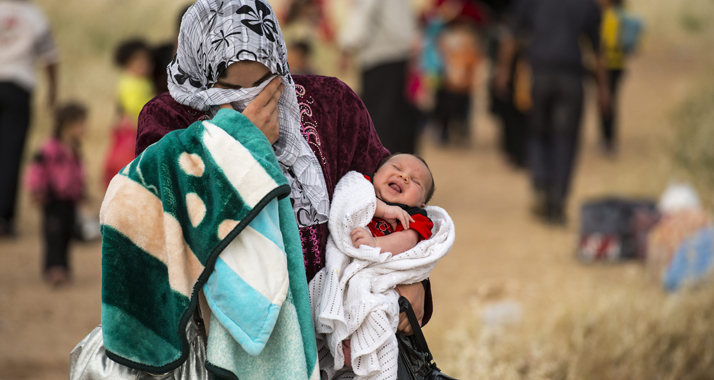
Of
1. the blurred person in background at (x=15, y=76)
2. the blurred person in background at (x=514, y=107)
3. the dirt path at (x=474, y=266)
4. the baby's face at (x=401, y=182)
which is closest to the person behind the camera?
the baby's face at (x=401, y=182)

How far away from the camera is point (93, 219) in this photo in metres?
7.41

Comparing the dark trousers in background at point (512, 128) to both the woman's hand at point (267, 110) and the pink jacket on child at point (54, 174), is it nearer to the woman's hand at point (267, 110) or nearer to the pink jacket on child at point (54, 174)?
the pink jacket on child at point (54, 174)

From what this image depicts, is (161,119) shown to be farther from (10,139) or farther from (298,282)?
(10,139)

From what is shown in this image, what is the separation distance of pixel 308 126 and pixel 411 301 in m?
0.58

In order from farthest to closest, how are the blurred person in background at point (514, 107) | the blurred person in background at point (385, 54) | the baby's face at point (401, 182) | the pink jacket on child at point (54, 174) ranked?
the blurred person in background at point (514, 107), the blurred person in background at point (385, 54), the pink jacket on child at point (54, 174), the baby's face at point (401, 182)

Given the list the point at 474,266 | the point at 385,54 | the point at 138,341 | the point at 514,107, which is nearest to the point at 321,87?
the point at 138,341

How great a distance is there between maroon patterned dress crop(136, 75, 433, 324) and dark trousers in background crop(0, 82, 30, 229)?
545cm

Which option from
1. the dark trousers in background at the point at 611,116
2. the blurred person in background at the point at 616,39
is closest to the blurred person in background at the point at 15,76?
the blurred person in background at the point at 616,39

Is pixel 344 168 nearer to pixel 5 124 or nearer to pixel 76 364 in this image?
pixel 76 364

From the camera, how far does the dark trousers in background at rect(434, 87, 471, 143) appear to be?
1102 centimetres

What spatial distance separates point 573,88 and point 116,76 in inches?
318

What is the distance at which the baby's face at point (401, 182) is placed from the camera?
2334 mm

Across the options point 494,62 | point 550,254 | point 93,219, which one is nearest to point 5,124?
point 93,219

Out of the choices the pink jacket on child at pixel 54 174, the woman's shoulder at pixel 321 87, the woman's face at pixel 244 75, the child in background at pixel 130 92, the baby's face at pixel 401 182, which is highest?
the woman's face at pixel 244 75
